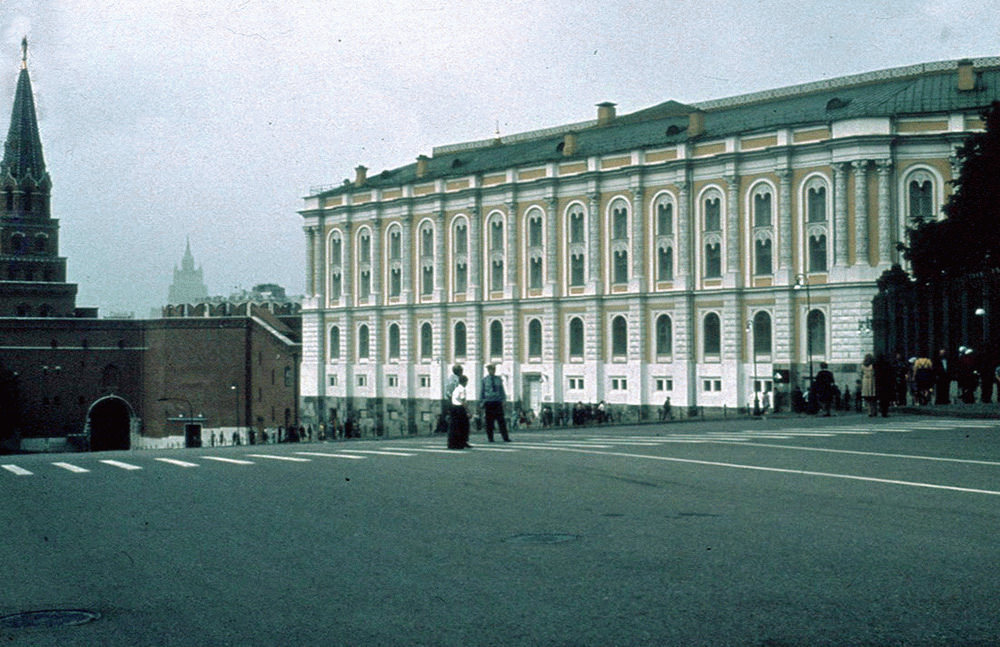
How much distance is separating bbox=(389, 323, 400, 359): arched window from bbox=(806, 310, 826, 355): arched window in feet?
114

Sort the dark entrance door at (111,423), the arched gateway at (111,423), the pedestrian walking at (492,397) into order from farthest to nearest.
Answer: the dark entrance door at (111,423)
the arched gateway at (111,423)
the pedestrian walking at (492,397)

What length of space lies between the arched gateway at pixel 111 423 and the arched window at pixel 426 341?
32773mm

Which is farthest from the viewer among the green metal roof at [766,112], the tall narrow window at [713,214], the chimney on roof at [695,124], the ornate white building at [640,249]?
the chimney on roof at [695,124]

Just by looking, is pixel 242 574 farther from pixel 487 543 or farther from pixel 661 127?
pixel 661 127

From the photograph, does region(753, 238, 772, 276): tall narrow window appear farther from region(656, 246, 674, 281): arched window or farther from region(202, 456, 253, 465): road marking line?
region(202, 456, 253, 465): road marking line

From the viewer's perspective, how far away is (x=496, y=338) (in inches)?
3551

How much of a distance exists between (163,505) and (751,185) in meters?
65.0

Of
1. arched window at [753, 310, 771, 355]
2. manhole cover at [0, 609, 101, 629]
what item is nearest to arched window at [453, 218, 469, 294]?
arched window at [753, 310, 771, 355]

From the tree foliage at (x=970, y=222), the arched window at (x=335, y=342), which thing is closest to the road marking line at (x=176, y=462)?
the tree foliage at (x=970, y=222)

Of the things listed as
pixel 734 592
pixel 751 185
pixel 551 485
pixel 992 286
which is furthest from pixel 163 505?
pixel 751 185

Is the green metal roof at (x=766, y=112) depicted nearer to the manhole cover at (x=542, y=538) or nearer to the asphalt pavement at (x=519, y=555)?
the asphalt pavement at (x=519, y=555)

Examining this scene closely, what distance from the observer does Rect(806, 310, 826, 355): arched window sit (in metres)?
72.9

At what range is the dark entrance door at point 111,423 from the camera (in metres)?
113

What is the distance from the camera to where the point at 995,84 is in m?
73.6
